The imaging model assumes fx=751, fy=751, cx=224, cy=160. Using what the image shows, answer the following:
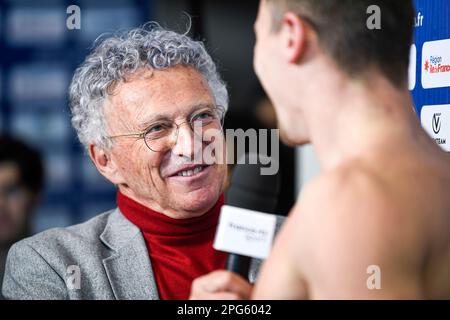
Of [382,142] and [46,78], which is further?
[46,78]

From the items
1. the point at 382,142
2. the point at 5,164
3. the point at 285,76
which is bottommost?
the point at 5,164

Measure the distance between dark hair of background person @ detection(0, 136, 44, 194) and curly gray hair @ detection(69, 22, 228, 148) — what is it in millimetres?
146

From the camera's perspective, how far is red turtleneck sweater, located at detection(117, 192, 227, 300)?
179 cm

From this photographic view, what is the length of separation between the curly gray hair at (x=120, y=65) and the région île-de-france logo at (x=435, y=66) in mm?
633

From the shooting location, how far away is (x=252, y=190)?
1.51 meters

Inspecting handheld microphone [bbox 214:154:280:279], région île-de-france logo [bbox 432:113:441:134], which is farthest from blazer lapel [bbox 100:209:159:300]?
région île-de-france logo [bbox 432:113:441:134]

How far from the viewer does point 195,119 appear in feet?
6.09

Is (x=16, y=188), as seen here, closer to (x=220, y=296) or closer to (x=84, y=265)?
(x=84, y=265)

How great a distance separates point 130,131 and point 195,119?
169 mm

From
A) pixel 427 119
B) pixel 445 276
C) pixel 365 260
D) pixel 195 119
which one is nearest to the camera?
pixel 365 260

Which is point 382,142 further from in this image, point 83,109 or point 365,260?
point 83,109

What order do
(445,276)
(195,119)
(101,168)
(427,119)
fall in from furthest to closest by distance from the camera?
(427,119) < (101,168) < (195,119) < (445,276)

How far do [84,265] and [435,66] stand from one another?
1146 mm

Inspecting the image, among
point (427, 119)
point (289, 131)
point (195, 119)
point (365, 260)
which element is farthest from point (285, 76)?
point (427, 119)
